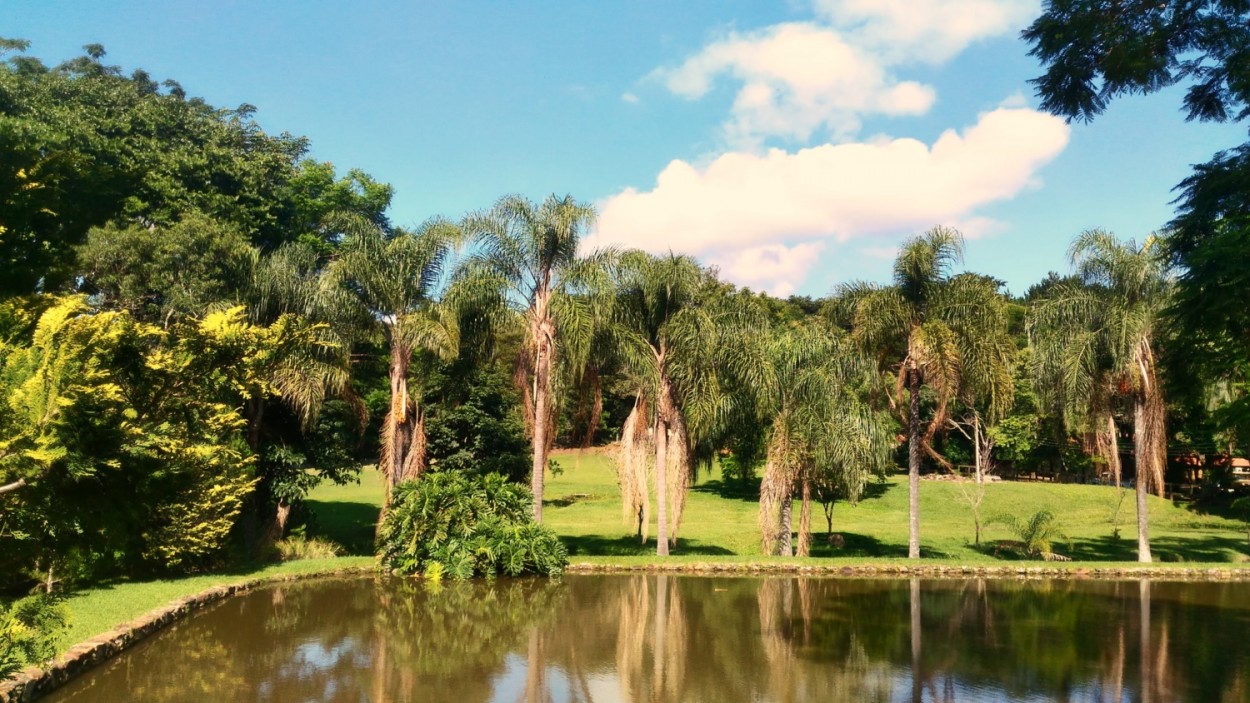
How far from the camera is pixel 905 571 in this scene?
18312mm

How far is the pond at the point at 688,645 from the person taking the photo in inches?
366

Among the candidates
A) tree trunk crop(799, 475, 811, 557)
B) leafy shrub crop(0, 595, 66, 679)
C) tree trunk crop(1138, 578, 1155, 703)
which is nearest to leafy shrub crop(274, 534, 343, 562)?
tree trunk crop(799, 475, 811, 557)

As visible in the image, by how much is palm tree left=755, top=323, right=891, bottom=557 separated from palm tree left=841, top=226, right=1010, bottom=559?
0.95m

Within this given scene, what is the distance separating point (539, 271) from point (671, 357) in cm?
377

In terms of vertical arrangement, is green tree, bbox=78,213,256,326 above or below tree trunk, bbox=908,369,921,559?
above

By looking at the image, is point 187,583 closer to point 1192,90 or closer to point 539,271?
point 539,271

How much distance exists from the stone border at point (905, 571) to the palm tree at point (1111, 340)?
8.55 ft

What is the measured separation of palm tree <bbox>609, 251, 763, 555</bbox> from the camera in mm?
19797

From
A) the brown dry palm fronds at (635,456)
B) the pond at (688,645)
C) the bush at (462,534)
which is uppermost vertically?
the brown dry palm fronds at (635,456)

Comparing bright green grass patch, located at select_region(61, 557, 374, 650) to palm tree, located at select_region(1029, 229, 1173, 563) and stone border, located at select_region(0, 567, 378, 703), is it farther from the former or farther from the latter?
palm tree, located at select_region(1029, 229, 1173, 563)

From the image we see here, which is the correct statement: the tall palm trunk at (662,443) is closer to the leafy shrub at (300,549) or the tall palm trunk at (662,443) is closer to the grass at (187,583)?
the grass at (187,583)

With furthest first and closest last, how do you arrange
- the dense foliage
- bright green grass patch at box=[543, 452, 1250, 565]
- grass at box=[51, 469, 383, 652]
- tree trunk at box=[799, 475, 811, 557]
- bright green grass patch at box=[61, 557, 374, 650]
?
bright green grass patch at box=[543, 452, 1250, 565]
tree trunk at box=[799, 475, 811, 557]
the dense foliage
grass at box=[51, 469, 383, 652]
bright green grass patch at box=[61, 557, 374, 650]

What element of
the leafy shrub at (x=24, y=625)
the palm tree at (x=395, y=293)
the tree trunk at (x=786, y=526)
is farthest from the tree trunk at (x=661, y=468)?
the leafy shrub at (x=24, y=625)

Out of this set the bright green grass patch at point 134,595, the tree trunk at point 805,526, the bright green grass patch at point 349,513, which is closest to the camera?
the bright green grass patch at point 134,595
